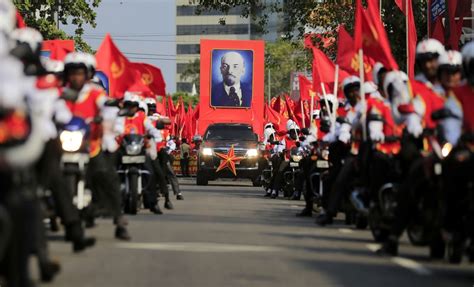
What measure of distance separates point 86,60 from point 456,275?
557cm

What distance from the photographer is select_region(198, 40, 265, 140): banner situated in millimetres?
50312

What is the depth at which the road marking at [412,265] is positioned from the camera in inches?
549

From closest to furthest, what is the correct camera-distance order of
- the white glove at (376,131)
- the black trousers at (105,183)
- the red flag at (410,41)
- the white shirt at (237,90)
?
the black trousers at (105,183) → the white glove at (376,131) → the red flag at (410,41) → the white shirt at (237,90)

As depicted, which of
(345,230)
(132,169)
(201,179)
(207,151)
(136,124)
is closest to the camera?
(345,230)

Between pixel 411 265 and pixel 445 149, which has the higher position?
pixel 445 149

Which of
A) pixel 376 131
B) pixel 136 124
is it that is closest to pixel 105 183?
pixel 376 131

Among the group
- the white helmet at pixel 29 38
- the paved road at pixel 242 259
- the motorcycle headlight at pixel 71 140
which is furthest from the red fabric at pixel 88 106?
the paved road at pixel 242 259

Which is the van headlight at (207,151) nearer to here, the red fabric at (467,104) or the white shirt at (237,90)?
the white shirt at (237,90)

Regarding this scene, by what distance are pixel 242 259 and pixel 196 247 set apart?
1537mm

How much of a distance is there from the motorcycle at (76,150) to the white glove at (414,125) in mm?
3587

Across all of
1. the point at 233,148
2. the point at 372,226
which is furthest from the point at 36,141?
the point at 233,148

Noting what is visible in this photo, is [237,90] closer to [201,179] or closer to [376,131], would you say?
[201,179]

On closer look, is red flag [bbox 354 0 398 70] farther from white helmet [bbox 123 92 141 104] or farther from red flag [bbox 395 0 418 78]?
red flag [bbox 395 0 418 78]

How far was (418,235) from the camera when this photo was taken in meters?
16.0
